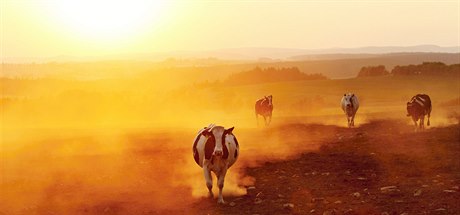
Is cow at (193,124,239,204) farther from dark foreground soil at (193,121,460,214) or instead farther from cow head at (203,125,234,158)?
dark foreground soil at (193,121,460,214)

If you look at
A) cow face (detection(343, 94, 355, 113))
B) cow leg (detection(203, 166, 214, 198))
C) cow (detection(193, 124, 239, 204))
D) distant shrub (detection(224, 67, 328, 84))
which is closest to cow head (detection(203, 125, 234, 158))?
cow (detection(193, 124, 239, 204))

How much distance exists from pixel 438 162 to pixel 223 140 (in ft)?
28.9

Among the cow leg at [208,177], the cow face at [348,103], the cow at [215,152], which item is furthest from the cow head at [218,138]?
the cow face at [348,103]

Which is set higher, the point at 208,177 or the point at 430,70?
the point at 208,177

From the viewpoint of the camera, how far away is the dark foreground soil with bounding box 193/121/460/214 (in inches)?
604

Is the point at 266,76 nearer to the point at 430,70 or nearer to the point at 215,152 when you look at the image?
the point at 430,70

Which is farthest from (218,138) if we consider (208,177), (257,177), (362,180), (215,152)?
(362,180)

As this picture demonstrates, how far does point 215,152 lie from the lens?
51.2 feet

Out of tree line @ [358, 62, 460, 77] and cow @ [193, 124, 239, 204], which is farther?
tree line @ [358, 62, 460, 77]

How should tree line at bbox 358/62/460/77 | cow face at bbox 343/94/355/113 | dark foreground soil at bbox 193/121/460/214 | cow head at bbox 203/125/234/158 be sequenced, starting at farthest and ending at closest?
tree line at bbox 358/62/460/77 < cow face at bbox 343/94/355/113 < cow head at bbox 203/125/234/158 < dark foreground soil at bbox 193/121/460/214

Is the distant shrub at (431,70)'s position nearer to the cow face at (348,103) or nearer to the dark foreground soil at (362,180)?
the cow face at (348,103)

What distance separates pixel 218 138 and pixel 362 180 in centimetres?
526

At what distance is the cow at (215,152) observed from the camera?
1596cm

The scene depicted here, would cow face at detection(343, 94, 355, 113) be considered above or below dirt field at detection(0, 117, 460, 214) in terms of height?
above
